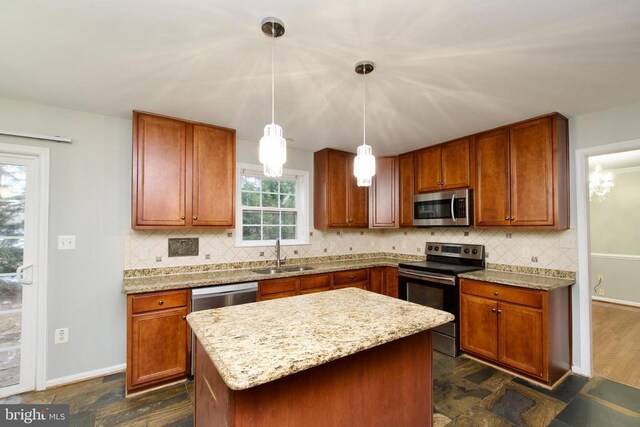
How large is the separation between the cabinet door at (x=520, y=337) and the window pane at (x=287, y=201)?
2566 mm

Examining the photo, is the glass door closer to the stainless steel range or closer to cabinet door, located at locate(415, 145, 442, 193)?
the stainless steel range

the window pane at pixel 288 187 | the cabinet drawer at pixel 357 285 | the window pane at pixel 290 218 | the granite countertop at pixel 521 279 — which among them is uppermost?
the window pane at pixel 288 187

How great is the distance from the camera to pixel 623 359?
294 centimetres

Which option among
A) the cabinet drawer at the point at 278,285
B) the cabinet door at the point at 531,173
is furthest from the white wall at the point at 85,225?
the cabinet door at the point at 531,173

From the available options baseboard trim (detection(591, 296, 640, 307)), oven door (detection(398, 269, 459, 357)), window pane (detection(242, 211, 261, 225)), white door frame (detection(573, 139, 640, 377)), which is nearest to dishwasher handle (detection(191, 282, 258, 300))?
window pane (detection(242, 211, 261, 225))

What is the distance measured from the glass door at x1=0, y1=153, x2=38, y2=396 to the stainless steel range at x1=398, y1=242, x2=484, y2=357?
357 centimetres

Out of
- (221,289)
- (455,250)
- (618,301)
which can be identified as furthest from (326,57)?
(618,301)

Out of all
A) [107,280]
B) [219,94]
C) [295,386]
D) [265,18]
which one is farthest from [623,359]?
[107,280]

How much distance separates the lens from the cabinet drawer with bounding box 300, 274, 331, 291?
322 cm

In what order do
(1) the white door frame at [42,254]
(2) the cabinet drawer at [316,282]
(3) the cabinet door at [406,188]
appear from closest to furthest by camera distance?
1. (1) the white door frame at [42,254]
2. (2) the cabinet drawer at [316,282]
3. (3) the cabinet door at [406,188]

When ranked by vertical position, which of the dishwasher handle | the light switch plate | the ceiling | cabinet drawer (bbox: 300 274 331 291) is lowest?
cabinet drawer (bbox: 300 274 331 291)

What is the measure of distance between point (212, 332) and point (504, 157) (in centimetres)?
305

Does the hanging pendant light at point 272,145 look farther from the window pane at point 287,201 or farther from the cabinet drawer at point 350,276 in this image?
the window pane at point 287,201

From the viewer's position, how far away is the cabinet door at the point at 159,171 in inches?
101
